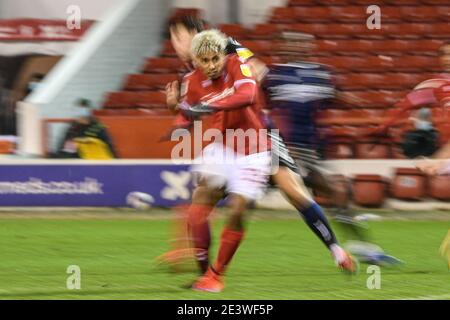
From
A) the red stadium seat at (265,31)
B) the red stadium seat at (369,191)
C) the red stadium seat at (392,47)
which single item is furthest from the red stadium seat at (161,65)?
the red stadium seat at (369,191)

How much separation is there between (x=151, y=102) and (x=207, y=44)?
12638 mm

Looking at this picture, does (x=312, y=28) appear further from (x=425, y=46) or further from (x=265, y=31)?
(x=425, y=46)

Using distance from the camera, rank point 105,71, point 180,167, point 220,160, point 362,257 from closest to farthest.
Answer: point 220,160 → point 362,257 → point 180,167 → point 105,71

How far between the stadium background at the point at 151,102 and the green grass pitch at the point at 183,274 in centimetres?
8

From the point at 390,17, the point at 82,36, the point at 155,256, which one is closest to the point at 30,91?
the point at 82,36

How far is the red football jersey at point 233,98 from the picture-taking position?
8258 millimetres

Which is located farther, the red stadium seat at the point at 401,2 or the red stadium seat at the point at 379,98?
the red stadium seat at the point at 401,2

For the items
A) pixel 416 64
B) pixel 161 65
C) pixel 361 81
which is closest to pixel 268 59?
pixel 361 81

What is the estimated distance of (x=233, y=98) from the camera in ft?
27.1

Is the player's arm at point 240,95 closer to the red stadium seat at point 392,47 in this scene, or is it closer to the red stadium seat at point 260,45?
the red stadium seat at point 260,45

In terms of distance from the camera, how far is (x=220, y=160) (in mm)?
8469

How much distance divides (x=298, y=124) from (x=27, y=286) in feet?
9.42

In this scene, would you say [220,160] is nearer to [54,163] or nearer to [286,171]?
[286,171]

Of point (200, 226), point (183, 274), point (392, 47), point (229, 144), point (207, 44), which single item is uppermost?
point (392, 47)
